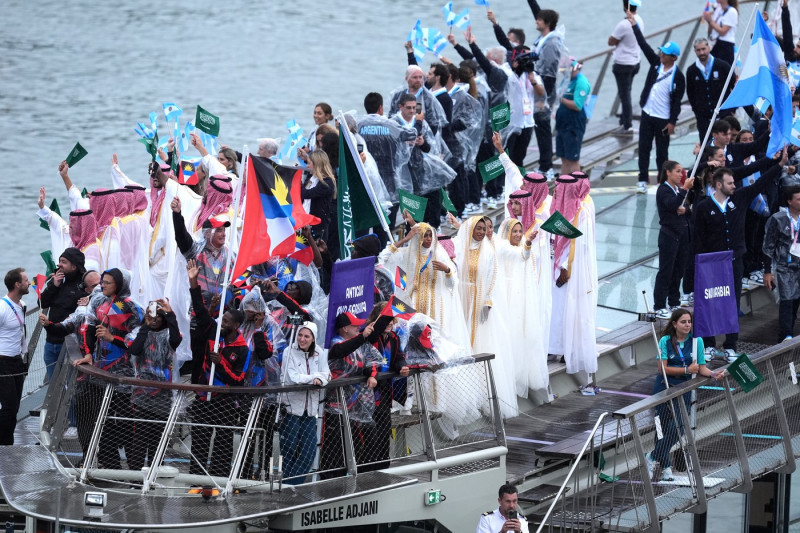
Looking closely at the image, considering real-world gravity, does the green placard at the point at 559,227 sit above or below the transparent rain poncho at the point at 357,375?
above

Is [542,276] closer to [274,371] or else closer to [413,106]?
[413,106]

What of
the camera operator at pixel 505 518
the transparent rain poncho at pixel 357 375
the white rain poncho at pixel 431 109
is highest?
the white rain poncho at pixel 431 109

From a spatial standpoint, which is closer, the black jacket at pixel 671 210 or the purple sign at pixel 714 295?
the purple sign at pixel 714 295

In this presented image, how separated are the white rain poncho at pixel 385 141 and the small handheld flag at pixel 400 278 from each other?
2649mm

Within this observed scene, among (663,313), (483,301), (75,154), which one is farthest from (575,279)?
(75,154)

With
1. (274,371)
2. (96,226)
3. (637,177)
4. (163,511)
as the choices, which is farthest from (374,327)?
(637,177)

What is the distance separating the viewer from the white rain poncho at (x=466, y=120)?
67.9 ft

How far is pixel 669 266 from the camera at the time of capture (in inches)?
729

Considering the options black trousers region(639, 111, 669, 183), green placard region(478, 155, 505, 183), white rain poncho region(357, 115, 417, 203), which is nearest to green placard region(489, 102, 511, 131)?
white rain poncho region(357, 115, 417, 203)

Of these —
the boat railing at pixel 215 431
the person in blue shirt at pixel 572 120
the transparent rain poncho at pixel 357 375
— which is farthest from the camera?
the person in blue shirt at pixel 572 120

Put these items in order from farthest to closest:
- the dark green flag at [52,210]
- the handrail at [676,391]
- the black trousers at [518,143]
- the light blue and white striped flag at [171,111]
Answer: the black trousers at [518,143]
the light blue and white striped flag at [171,111]
the dark green flag at [52,210]
the handrail at [676,391]

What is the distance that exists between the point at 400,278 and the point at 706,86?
7.87 m

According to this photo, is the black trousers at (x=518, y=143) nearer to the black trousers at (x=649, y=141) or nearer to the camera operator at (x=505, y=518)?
the black trousers at (x=649, y=141)

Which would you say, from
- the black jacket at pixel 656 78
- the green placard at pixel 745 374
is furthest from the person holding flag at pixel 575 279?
the black jacket at pixel 656 78
